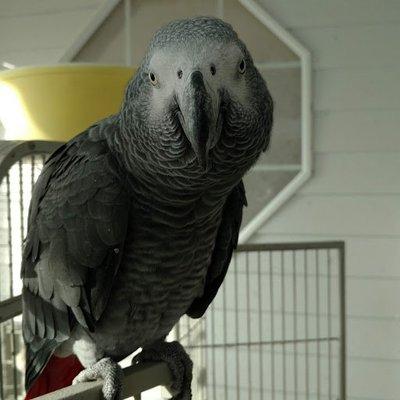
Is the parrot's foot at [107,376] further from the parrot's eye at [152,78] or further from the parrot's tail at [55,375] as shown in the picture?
the parrot's eye at [152,78]

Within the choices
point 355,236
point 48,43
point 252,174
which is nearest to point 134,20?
point 48,43

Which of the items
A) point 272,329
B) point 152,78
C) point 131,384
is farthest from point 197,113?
point 272,329

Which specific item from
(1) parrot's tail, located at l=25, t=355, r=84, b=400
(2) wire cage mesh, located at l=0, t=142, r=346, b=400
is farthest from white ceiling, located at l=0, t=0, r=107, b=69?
(1) parrot's tail, located at l=25, t=355, r=84, b=400

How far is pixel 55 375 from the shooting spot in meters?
1.05

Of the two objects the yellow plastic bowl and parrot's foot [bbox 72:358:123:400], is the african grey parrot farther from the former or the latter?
the yellow plastic bowl

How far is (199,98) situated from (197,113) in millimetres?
17

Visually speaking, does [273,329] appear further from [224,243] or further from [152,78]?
[152,78]

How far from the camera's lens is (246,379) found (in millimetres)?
1822

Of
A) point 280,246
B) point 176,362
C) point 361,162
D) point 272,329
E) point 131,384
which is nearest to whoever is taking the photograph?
point 131,384

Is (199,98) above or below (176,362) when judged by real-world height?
above

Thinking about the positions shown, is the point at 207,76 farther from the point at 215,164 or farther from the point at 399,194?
the point at 399,194

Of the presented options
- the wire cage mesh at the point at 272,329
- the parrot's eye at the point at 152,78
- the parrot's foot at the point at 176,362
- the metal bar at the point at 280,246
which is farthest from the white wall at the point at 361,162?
the parrot's eye at the point at 152,78

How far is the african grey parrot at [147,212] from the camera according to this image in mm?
638

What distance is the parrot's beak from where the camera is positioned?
583 mm
